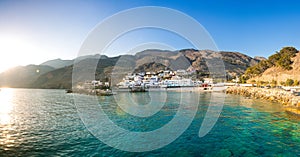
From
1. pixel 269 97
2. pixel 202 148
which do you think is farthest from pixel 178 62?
pixel 202 148

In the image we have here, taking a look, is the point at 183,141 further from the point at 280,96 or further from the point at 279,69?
the point at 279,69

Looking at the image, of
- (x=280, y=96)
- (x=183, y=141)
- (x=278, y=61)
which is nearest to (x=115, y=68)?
(x=278, y=61)

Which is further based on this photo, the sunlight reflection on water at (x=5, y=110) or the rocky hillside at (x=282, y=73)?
the rocky hillside at (x=282, y=73)

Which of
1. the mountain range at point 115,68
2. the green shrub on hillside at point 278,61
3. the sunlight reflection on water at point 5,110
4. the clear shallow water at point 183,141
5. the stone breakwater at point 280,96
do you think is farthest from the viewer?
the mountain range at point 115,68

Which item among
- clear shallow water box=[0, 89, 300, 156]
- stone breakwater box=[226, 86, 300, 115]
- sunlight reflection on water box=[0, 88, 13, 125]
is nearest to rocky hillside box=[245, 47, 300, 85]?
stone breakwater box=[226, 86, 300, 115]

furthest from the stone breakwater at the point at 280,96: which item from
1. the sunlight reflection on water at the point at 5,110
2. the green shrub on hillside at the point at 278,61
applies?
the sunlight reflection on water at the point at 5,110

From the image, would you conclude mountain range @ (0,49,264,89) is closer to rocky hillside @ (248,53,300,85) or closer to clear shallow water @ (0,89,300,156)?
rocky hillside @ (248,53,300,85)

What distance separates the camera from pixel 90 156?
911 cm

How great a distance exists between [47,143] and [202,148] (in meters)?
9.84

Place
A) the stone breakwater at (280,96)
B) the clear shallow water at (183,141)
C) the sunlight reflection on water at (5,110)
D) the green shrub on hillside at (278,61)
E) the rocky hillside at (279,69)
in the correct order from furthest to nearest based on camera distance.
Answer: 1. the green shrub on hillside at (278,61)
2. the rocky hillside at (279,69)
3. the stone breakwater at (280,96)
4. the sunlight reflection on water at (5,110)
5. the clear shallow water at (183,141)

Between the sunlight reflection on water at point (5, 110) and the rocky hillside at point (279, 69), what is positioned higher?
the rocky hillside at point (279, 69)

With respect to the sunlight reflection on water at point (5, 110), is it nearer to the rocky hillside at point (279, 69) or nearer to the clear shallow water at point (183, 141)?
the clear shallow water at point (183, 141)

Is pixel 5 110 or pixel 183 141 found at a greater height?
pixel 183 141

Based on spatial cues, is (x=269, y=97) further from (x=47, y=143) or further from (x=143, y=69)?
(x=143, y=69)
